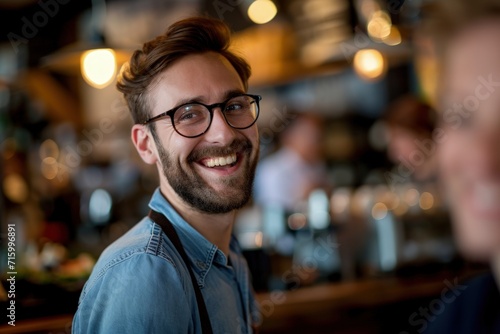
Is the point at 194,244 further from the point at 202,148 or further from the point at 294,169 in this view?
the point at 294,169

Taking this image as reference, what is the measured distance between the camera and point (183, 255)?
1352 millimetres

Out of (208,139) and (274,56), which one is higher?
(274,56)

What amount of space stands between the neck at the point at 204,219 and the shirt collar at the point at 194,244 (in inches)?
0.6

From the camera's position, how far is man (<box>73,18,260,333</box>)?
1282 millimetres

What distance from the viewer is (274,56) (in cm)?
612

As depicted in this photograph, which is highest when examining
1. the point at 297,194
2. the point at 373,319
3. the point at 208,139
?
the point at 208,139

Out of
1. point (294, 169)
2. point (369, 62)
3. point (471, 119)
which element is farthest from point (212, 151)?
point (294, 169)

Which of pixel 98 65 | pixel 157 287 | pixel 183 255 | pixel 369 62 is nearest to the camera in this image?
pixel 157 287

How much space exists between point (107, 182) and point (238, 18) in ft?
8.28

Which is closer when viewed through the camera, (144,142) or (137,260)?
(137,260)

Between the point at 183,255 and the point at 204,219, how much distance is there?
0.12 meters

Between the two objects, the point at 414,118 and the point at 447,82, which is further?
the point at 414,118

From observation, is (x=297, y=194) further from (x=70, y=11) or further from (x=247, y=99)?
(x=247, y=99)

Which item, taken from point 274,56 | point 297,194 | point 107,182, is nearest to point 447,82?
point 297,194
